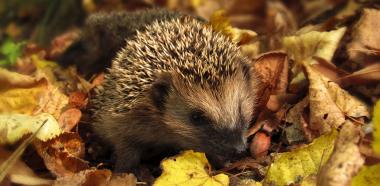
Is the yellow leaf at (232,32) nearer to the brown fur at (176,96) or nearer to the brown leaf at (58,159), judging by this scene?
the brown fur at (176,96)

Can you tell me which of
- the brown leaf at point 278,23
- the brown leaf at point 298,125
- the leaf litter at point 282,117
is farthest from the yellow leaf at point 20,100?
the brown leaf at point 278,23

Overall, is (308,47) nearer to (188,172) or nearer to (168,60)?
(168,60)

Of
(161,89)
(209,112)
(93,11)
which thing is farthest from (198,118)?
(93,11)

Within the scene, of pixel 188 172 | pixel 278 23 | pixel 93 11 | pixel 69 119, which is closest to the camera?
pixel 188 172

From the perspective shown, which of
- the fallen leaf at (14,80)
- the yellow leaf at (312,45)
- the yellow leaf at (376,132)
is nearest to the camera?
the yellow leaf at (376,132)

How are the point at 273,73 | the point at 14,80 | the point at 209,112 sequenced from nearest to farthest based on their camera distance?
the point at 209,112 → the point at 14,80 → the point at 273,73

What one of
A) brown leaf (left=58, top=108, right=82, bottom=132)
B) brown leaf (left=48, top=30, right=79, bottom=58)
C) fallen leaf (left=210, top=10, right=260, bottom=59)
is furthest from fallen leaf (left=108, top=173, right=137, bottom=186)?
brown leaf (left=48, top=30, right=79, bottom=58)
